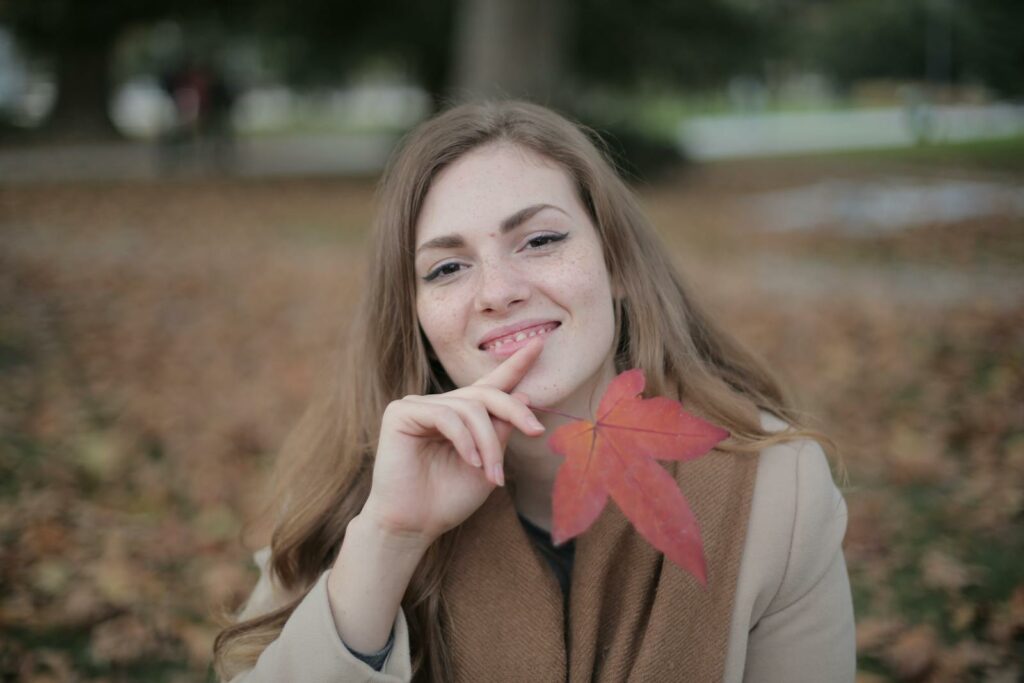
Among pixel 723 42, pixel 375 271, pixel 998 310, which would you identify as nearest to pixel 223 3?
pixel 723 42

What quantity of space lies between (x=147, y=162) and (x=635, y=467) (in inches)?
737

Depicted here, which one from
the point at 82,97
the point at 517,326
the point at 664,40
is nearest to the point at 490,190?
the point at 517,326

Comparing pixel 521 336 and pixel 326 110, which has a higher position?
pixel 521 336

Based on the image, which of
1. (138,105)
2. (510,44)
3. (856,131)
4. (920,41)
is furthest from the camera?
(138,105)

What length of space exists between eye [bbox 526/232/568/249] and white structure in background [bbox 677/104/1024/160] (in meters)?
15.8

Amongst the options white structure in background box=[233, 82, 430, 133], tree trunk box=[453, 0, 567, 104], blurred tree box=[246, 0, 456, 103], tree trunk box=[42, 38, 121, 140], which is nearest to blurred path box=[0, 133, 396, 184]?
tree trunk box=[42, 38, 121, 140]

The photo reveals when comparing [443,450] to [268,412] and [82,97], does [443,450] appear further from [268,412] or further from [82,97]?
[82,97]

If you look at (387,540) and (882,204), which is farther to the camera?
(882,204)

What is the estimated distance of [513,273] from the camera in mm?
1705

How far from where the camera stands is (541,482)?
1.95m

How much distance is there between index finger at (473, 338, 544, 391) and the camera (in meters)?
1.53

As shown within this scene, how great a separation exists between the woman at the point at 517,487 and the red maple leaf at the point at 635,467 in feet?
0.66

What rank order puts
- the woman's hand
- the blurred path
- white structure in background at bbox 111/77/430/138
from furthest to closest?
white structure in background at bbox 111/77/430/138
the blurred path
the woman's hand

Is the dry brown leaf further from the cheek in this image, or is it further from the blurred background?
the cheek
